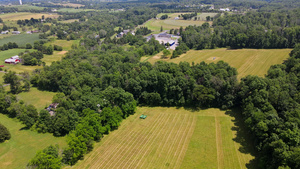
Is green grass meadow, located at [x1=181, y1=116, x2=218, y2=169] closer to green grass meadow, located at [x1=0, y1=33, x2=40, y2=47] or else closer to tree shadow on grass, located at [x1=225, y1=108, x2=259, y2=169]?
tree shadow on grass, located at [x1=225, y1=108, x2=259, y2=169]

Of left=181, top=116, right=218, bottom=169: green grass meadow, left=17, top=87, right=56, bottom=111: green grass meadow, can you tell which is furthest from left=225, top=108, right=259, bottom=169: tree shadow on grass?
left=17, top=87, right=56, bottom=111: green grass meadow

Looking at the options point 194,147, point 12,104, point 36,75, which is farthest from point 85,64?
point 194,147

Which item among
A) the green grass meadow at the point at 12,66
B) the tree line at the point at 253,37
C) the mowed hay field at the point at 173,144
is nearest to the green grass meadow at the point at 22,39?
the green grass meadow at the point at 12,66

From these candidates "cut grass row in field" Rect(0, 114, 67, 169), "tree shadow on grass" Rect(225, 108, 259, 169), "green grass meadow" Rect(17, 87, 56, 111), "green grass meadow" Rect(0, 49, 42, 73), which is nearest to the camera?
"tree shadow on grass" Rect(225, 108, 259, 169)

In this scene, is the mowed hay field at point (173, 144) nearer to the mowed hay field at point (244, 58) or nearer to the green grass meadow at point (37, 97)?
the green grass meadow at point (37, 97)

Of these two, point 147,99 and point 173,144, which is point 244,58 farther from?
point 173,144

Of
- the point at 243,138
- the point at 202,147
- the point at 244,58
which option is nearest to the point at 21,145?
the point at 202,147
